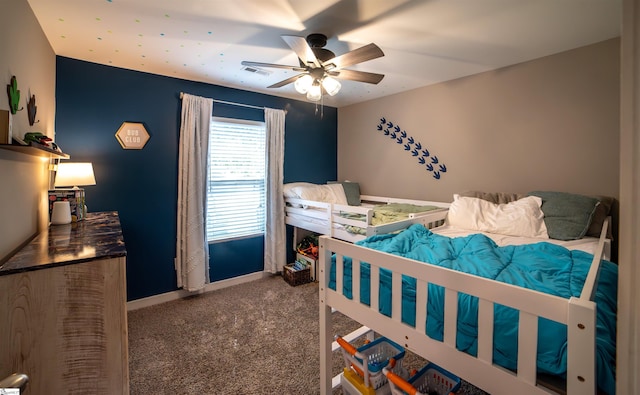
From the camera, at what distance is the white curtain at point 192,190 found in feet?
9.62

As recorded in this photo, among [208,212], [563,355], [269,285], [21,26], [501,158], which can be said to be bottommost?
[269,285]

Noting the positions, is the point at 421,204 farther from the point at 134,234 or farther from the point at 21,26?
the point at 21,26

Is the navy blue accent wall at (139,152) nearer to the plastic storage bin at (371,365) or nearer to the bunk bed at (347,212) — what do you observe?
the bunk bed at (347,212)

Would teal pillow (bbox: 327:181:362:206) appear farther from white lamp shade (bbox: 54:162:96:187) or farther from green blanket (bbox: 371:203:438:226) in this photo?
white lamp shade (bbox: 54:162:96:187)

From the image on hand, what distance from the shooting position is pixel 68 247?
1.39 m

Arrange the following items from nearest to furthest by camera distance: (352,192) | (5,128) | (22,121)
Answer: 1. (5,128)
2. (22,121)
3. (352,192)

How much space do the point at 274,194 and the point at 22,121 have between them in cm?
224

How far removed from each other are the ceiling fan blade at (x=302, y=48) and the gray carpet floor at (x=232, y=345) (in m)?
2.05

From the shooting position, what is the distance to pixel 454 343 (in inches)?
41.1

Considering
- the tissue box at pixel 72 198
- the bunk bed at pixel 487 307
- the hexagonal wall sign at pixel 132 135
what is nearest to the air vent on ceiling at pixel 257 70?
the hexagonal wall sign at pixel 132 135

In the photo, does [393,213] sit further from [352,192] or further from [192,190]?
[192,190]

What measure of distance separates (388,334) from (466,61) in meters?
2.38

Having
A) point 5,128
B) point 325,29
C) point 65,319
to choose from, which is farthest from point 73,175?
point 325,29

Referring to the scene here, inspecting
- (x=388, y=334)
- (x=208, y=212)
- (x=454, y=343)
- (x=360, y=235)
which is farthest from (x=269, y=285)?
(x=454, y=343)
